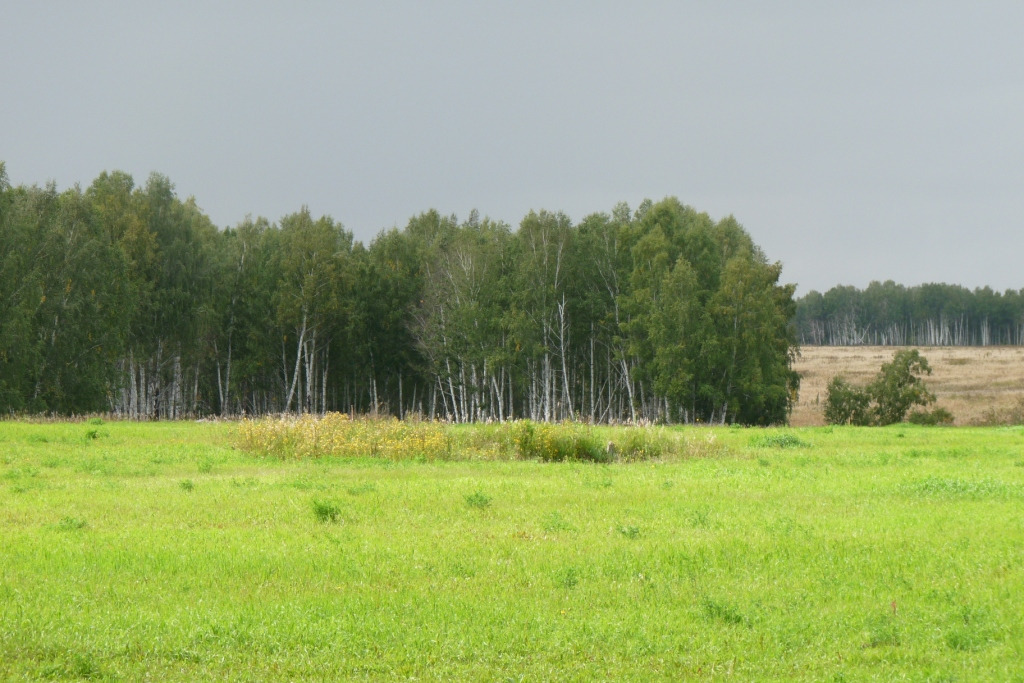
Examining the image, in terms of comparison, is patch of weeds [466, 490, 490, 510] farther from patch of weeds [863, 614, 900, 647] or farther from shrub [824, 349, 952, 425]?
shrub [824, 349, 952, 425]

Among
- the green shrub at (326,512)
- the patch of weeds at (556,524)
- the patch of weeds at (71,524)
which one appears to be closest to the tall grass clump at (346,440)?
the green shrub at (326,512)

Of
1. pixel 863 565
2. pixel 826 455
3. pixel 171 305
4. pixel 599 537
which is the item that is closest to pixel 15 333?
pixel 171 305

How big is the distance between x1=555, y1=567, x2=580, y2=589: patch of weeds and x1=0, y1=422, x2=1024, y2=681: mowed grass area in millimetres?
42

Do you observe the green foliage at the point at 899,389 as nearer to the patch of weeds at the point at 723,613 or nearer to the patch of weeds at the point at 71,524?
the patch of weeds at the point at 723,613

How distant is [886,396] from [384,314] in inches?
1517

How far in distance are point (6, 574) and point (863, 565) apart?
12.0m

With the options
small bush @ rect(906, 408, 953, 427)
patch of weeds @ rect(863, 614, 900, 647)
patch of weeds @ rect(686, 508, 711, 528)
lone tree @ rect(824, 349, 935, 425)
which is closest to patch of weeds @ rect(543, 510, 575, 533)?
patch of weeds @ rect(686, 508, 711, 528)

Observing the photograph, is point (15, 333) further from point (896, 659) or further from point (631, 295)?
point (896, 659)

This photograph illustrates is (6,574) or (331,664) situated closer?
(331,664)

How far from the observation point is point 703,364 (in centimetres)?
6456

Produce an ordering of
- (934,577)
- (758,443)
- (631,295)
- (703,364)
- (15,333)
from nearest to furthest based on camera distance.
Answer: (934,577)
(758,443)
(15,333)
(703,364)
(631,295)

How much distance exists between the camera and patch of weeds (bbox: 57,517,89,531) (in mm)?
16172

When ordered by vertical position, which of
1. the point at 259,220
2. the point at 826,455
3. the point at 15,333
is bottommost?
the point at 826,455

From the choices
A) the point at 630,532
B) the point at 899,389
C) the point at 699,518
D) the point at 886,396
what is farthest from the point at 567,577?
the point at 886,396
